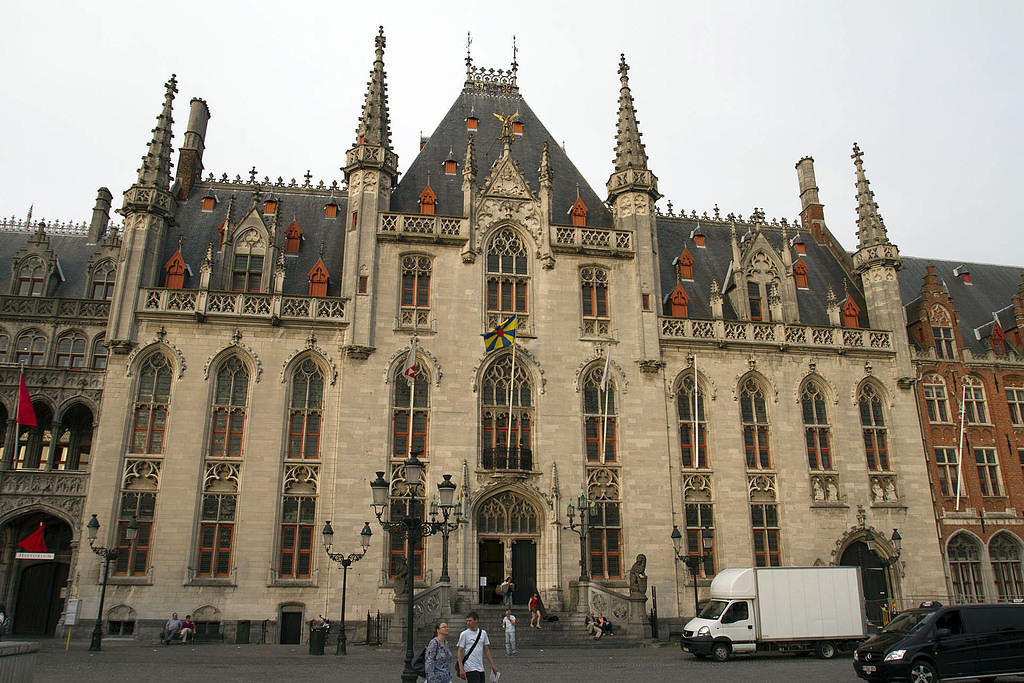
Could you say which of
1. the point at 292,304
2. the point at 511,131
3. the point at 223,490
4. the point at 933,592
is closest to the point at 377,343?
the point at 292,304

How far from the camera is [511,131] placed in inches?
1534

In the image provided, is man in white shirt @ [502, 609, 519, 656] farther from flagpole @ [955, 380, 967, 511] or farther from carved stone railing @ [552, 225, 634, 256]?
flagpole @ [955, 380, 967, 511]

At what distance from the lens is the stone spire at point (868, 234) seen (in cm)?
3750

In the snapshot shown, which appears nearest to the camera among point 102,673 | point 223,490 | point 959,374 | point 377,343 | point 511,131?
point 102,673

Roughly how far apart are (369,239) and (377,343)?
15.1 ft

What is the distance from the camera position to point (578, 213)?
3547cm

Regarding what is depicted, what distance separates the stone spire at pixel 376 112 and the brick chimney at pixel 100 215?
14.5 meters

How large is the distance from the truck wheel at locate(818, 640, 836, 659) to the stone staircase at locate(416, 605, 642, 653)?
229 inches

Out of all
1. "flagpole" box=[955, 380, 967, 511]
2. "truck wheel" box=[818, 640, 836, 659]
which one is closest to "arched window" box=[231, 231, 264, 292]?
"truck wheel" box=[818, 640, 836, 659]

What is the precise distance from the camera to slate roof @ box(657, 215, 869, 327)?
1453 inches

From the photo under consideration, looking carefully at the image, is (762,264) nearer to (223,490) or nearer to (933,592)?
(933,592)

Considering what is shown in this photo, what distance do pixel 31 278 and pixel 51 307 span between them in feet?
8.85

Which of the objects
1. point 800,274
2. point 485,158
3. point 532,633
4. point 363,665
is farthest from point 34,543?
point 800,274

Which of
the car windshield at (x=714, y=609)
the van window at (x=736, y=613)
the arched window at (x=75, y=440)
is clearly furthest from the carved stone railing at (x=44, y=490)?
the van window at (x=736, y=613)
